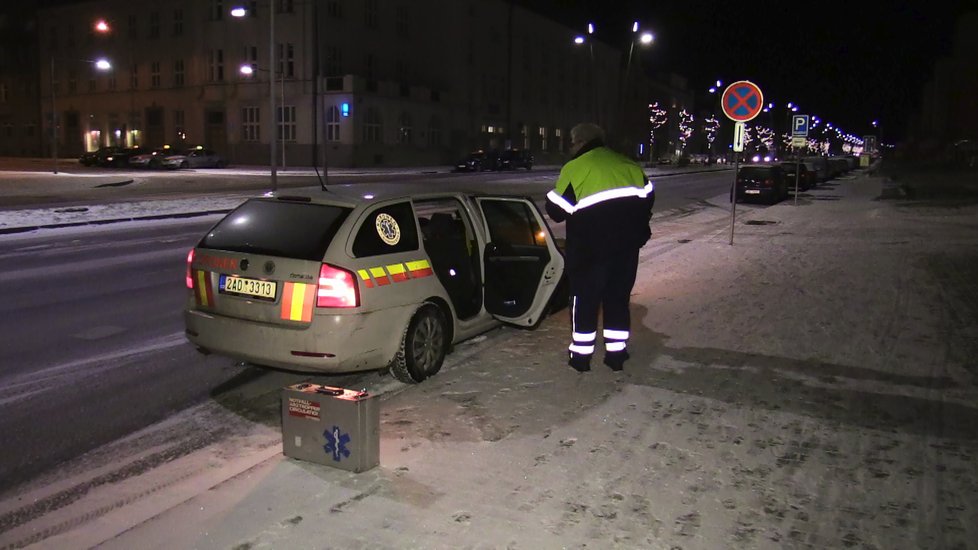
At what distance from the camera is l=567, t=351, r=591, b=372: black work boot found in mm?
6320

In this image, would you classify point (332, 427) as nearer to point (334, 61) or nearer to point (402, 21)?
point (334, 61)

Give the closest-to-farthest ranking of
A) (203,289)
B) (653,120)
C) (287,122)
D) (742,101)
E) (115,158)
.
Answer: (203,289) < (742,101) < (115,158) < (287,122) < (653,120)

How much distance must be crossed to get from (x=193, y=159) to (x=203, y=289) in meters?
50.4

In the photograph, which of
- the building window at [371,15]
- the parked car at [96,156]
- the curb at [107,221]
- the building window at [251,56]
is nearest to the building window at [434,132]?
the building window at [371,15]

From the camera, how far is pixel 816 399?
225 inches

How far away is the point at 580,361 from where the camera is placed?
6.33m

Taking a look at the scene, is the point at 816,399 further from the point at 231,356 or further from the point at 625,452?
the point at 231,356

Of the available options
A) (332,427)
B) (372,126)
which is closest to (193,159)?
(372,126)

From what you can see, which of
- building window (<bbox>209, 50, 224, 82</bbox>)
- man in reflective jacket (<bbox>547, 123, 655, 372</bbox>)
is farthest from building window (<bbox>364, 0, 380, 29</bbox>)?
man in reflective jacket (<bbox>547, 123, 655, 372</bbox>)

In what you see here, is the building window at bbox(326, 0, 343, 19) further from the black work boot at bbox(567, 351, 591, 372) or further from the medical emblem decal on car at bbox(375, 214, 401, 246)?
the black work boot at bbox(567, 351, 591, 372)

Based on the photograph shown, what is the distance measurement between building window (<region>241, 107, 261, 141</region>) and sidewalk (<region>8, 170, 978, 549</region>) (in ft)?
179

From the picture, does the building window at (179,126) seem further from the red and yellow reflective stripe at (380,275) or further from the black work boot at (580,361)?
the black work boot at (580,361)

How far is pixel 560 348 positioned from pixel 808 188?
34849 mm

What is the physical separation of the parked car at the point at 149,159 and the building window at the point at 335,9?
14.7 m
